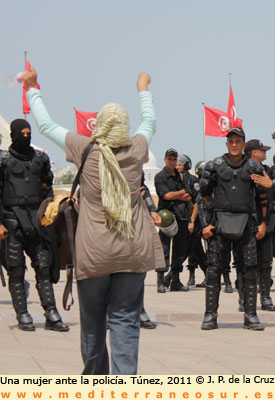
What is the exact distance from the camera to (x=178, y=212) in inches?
551

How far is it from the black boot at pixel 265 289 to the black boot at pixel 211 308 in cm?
185

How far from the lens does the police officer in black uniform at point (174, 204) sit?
13.7 m

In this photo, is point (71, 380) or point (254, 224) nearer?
point (71, 380)

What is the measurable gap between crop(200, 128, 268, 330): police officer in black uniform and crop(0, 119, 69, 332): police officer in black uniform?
4.97ft

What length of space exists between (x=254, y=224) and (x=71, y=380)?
4.39 m

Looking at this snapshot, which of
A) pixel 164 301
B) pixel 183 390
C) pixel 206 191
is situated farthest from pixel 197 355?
pixel 164 301

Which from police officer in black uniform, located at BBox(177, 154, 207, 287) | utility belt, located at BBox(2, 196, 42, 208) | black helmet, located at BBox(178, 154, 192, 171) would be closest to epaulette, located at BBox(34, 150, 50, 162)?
utility belt, located at BBox(2, 196, 42, 208)

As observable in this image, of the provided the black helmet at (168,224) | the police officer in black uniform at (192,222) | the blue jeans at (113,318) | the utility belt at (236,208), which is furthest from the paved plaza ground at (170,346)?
the police officer in black uniform at (192,222)

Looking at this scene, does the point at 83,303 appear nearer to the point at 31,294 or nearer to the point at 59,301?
the point at 59,301

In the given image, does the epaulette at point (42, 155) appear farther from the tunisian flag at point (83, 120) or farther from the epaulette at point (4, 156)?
the tunisian flag at point (83, 120)

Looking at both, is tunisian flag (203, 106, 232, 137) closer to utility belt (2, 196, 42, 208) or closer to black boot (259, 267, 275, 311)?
black boot (259, 267, 275, 311)

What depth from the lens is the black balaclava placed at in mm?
8984

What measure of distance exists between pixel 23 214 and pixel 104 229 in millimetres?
3673

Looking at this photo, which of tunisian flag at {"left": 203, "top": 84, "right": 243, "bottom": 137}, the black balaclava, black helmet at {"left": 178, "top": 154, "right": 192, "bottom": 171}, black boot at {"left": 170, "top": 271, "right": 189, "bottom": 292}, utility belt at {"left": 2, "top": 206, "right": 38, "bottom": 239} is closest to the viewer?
the black balaclava
